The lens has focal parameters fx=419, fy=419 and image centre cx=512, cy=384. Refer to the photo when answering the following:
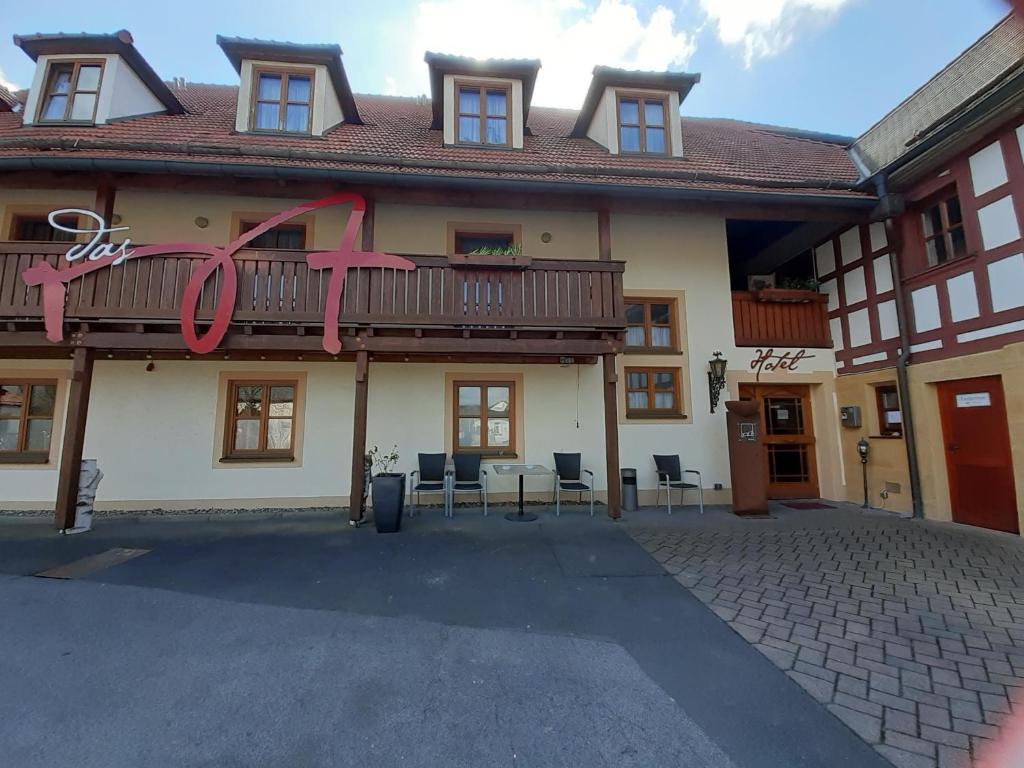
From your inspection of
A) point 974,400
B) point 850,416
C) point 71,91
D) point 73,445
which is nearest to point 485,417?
point 73,445

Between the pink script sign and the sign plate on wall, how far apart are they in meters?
8.15


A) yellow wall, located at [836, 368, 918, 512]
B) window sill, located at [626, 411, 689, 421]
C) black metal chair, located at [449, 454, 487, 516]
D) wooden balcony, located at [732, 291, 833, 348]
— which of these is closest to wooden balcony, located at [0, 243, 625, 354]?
window sill, located at [626, 411, 689, 421]

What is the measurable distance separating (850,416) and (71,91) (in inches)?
589

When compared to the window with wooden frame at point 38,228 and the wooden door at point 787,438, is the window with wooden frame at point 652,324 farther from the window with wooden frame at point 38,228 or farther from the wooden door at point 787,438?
the window with wooden frame at point 38,228

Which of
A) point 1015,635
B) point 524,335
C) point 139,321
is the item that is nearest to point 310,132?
point 139,321

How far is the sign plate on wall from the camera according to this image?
5.74 metres

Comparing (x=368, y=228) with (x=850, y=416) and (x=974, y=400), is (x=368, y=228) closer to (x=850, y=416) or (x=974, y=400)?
(x=850, y=416)

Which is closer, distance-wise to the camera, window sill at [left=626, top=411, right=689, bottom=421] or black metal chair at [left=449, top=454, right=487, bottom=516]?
black metal chair at [left=449, top=454, right=487, bottom=516]

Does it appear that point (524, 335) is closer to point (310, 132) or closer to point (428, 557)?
point (428, 557)

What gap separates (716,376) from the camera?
7.55 metres

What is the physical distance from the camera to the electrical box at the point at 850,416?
7.48 meters

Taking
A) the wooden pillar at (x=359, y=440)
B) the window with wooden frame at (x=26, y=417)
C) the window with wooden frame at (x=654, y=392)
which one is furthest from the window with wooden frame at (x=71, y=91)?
the window with wooden frame at (x=654, y=392)

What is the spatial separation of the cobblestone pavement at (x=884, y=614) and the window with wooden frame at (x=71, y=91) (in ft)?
37.8

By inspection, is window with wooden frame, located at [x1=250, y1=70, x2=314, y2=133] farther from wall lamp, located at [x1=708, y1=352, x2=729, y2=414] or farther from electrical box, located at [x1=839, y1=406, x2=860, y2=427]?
electrical box, located at [x1=839, y1=406, x2=860, y2=427]
